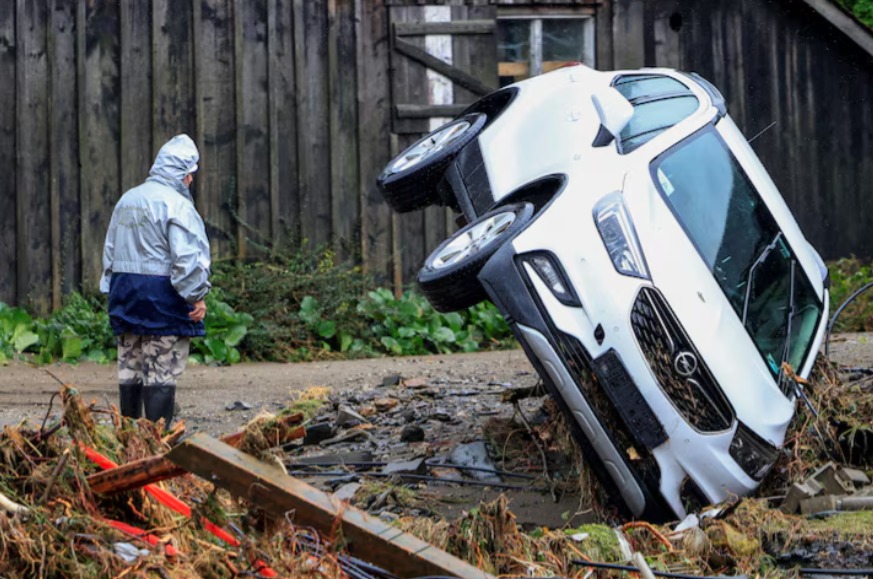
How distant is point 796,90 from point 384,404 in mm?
8843

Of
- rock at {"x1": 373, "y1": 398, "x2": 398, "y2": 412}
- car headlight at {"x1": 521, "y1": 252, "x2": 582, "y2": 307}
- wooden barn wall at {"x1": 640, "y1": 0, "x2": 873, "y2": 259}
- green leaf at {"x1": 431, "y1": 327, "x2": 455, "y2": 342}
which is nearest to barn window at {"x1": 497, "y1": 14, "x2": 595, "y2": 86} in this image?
wooden barn wall at {"x1": 640, "y1": 0, "x2": 873, "y2": 259}

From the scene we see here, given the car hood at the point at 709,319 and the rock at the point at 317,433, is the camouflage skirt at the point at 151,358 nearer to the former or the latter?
the rock at the point at 317,433

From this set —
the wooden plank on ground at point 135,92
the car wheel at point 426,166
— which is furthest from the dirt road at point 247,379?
the wooden plank on ground at point 135,92

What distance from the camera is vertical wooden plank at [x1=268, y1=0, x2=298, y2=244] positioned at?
14047mm

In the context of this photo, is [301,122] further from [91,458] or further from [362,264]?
[91,458]

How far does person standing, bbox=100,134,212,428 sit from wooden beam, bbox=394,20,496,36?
21.0ft

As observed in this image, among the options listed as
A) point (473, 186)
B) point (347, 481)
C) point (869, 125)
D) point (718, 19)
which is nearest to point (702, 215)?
point (473, 186)

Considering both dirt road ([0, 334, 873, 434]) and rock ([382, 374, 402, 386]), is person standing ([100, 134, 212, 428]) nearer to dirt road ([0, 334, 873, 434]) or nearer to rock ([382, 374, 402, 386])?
dirt road ([0, 334, 873, 434])

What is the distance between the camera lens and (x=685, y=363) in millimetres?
5984

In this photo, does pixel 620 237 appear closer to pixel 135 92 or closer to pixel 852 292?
pixel 135 92

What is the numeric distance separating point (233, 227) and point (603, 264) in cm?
845

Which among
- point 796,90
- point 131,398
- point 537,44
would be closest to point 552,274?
point 131,398

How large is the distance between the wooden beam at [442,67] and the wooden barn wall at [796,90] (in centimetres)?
213

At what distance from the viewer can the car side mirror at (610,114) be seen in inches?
274
